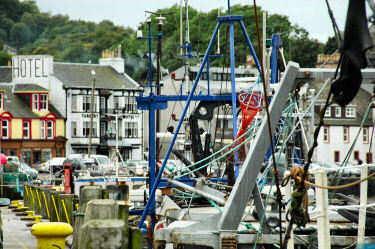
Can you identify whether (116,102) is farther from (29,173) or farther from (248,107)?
(248,107)

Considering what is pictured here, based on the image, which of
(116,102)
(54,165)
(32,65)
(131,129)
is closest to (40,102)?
(32,65)

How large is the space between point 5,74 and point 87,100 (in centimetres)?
1071

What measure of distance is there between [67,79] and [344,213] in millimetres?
66322

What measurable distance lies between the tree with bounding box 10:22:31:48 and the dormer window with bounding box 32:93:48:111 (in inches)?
4694

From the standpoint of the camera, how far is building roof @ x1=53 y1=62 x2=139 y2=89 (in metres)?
76.0

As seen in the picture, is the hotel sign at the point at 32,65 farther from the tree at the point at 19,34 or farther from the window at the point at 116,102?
the tree at the point at 19,34

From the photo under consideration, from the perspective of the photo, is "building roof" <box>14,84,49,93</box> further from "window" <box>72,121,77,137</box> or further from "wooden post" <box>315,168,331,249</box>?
"wooden post" <box>315,168,331,249</box>

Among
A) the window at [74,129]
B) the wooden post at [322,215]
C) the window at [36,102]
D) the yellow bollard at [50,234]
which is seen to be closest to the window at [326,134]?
the window at [74,129]

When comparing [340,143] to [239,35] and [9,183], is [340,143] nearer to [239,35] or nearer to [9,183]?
[239,35]

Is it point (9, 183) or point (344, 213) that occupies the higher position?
point (344, 213)

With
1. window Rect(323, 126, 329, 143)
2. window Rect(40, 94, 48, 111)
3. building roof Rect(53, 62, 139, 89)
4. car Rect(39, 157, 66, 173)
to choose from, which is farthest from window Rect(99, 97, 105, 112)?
window Rect(323, 126, 329, 143)

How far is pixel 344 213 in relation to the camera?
37.9 feet

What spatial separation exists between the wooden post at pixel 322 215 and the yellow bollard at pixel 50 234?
4.20 m

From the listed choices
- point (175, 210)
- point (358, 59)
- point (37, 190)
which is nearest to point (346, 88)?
point (358, 59)
